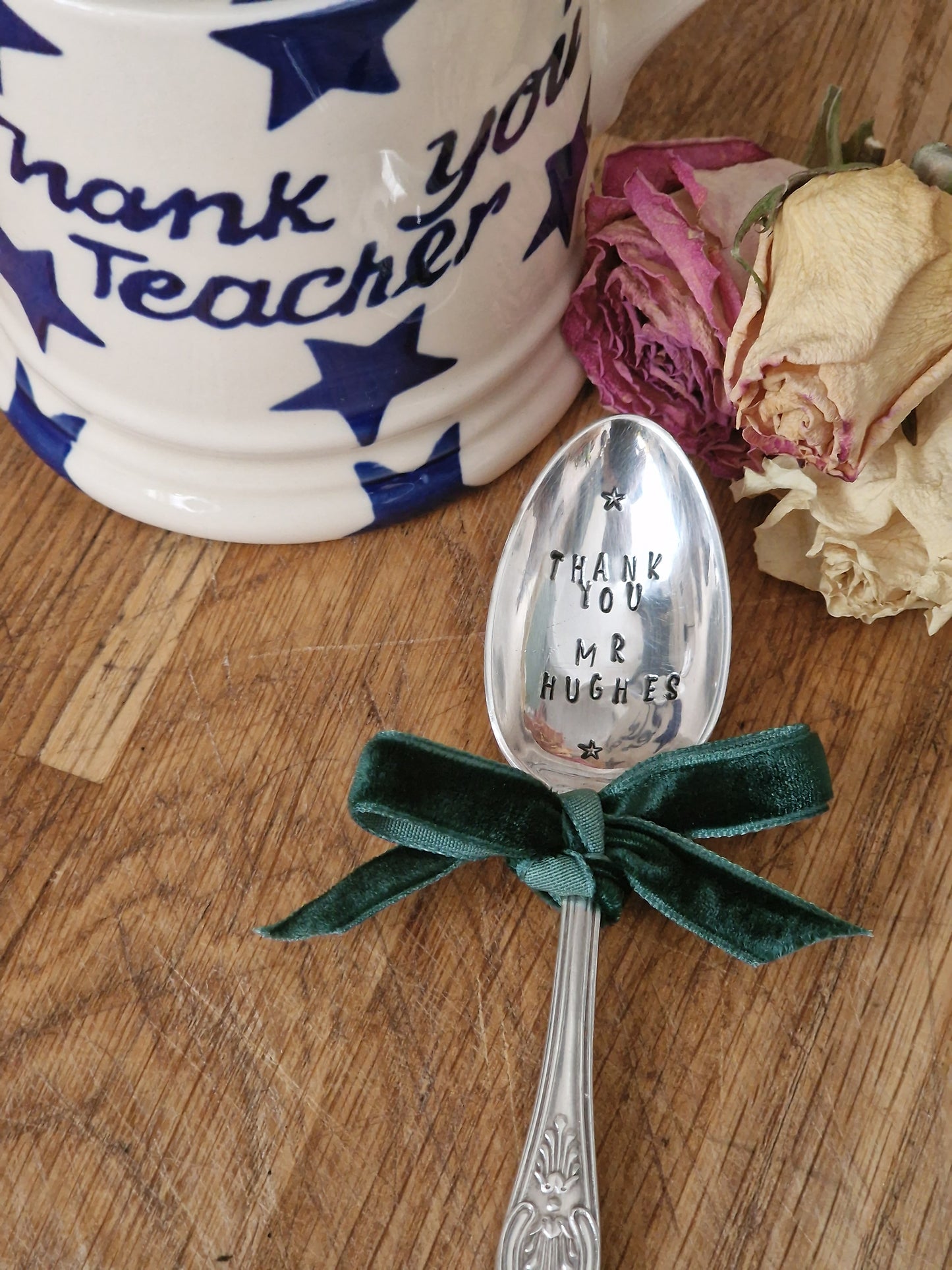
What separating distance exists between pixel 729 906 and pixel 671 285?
19cm

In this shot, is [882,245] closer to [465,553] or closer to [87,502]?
[465,553]

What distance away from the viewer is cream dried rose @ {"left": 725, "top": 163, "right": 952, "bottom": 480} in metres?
0.31

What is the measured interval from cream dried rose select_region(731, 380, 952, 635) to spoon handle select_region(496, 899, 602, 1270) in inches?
5.5

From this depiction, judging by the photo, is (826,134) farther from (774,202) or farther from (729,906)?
(729,906)

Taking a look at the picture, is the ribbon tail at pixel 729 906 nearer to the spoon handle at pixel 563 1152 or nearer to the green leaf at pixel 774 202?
the spoon handle at pixel 563 1152

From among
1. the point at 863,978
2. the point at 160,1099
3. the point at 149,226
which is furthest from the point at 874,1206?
the point at 149,226

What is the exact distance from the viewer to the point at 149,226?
0.30m

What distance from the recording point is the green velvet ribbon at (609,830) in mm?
311

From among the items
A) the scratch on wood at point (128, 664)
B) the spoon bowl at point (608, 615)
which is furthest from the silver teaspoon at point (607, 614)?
the scratch on wood at point (128, 664)

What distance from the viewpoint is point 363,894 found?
317 mm

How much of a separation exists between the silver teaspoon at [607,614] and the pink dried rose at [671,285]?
0.09ft

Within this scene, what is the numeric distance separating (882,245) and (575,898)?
7.4 inches

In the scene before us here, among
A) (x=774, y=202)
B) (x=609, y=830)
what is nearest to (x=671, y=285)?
(x=774, y=202)

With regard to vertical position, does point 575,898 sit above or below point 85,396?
below
